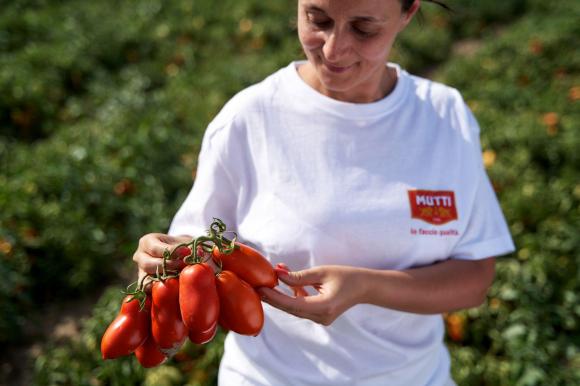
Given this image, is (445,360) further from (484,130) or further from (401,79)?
(484,130)

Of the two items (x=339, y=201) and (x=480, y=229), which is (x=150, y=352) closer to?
(x=339, y=201)

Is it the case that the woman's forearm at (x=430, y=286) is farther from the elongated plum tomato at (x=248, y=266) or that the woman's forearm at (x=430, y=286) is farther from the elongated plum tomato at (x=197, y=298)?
the elongated plum tomato at (x=197, y=298)

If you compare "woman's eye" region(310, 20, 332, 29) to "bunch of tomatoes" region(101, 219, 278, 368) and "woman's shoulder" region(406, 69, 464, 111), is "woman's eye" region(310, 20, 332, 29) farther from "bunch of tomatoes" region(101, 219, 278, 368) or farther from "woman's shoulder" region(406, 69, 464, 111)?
"bunch of tomatoes" region(101, 219, 278, 368)

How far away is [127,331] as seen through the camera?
4.53 ft

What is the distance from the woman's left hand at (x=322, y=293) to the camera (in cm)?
140

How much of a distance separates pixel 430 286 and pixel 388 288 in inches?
5.3

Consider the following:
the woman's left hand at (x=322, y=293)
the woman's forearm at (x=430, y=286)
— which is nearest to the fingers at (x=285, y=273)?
the woman's left hand at (x=322, y=293)

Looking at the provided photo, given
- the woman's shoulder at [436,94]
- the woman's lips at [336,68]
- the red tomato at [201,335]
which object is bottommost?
the red tomato at [201,335]

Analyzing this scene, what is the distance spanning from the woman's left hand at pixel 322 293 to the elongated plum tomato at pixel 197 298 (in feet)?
0.44

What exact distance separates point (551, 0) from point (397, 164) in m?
5.68

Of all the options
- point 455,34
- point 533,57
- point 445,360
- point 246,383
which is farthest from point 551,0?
point 246,383

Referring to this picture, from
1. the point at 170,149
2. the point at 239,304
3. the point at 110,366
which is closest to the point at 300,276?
the point at 239,304

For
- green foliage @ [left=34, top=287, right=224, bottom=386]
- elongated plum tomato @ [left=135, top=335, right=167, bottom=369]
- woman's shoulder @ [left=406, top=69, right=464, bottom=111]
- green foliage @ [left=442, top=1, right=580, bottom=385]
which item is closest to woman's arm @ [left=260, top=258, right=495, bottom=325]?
elongated plum tomato @ [left=135, top=335, right=167, bottom=369]

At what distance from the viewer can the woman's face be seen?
1.44 meters
